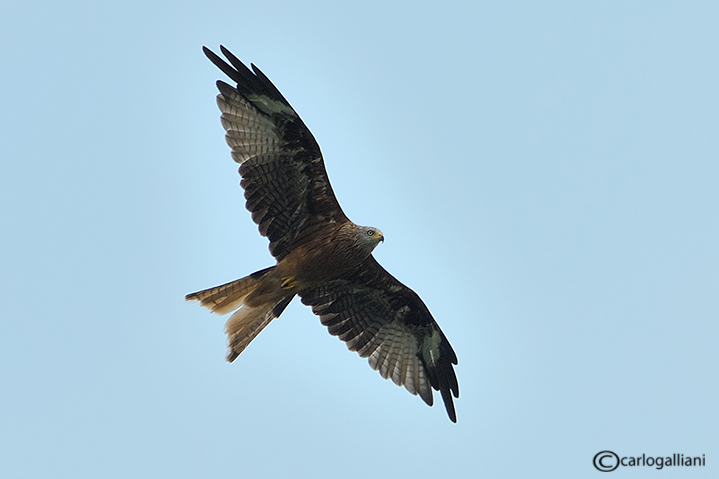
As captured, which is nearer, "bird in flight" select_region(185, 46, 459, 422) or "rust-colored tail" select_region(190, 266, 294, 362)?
"bird in flight" select_region(185, 46, 459, 422)

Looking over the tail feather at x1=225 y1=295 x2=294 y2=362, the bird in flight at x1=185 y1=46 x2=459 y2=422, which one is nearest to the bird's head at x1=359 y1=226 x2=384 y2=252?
the bird in flight at x1=185 y1=46 x2=459 y2=422

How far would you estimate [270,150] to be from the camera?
11227 millimetres

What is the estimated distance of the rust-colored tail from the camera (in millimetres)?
11383

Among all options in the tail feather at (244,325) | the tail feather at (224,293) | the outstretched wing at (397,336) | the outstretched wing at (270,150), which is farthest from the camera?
the outstretched wing at (397,336)

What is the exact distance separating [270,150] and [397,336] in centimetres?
315

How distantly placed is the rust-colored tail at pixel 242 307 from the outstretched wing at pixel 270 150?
785mm

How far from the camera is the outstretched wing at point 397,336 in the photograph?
40.9 feet

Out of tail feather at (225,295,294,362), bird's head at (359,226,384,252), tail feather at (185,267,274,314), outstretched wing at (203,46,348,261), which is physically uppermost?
outstretched wing at (203,46,348,261)

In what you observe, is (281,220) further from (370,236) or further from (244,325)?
(244,325)

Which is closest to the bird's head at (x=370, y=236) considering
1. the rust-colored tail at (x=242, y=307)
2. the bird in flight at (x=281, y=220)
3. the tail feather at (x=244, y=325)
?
the bird in flight at (x=281, y=220)

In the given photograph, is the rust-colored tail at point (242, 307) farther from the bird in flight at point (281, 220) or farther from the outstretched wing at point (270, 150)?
the outstretched wing at point (270, 150)

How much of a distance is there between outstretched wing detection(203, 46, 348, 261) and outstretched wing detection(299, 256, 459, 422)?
156cm

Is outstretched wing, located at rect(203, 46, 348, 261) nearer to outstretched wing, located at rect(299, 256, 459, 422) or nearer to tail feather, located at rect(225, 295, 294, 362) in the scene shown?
tail feather, located at rect(225, 295, 294, 362)

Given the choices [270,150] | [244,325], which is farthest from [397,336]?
[270,150]
